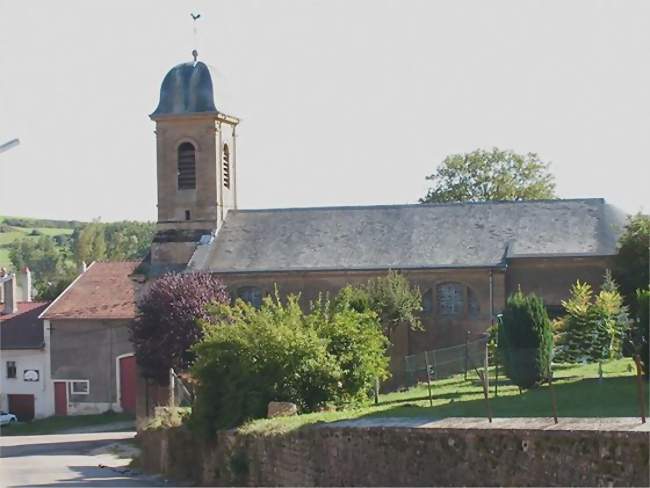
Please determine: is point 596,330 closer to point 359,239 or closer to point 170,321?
point 170,321

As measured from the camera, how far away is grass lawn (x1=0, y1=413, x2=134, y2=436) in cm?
5269

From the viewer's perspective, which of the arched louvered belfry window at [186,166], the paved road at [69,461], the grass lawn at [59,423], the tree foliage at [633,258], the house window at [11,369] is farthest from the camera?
the house window at [11,369]

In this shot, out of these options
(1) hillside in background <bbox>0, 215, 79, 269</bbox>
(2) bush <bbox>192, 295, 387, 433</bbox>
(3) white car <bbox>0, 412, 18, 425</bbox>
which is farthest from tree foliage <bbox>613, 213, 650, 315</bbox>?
(1) hillside in background <bbox>0, 215, 79, 269</bbox>

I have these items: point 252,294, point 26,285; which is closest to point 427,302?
point 252,294

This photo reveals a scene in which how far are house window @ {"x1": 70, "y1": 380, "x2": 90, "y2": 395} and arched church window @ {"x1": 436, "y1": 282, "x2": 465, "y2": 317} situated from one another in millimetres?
18350

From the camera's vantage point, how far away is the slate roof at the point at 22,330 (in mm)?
59500

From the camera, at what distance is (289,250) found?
48062mm

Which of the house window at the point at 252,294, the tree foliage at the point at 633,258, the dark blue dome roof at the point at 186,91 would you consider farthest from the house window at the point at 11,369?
the tree foliage at the point at 633,258

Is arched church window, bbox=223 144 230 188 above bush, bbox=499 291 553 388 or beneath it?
above

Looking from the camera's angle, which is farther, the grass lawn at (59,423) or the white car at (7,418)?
the white car at (7,418)

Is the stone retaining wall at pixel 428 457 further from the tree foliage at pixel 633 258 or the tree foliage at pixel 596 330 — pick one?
the tree foliage at pixel 633 258

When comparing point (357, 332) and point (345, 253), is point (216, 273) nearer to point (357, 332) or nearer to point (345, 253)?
point (345, 253)

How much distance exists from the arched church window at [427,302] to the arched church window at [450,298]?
0.25 metres

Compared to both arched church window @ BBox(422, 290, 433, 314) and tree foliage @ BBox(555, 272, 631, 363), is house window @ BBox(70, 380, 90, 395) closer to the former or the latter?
arched church window @ BBox(422, 290, 433, 314)
